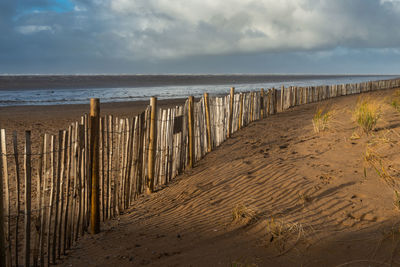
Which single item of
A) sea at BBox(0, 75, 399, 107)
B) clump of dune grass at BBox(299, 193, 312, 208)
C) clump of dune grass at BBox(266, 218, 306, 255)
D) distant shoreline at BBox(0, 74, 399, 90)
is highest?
distant shoreline at BBox(0, 74, 399, 90)

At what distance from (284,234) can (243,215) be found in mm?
637

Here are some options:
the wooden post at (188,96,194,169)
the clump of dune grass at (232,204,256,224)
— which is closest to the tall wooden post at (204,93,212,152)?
the wooden post at (188,96,194,169)

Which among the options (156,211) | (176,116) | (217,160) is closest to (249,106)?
Answer: (217,160)

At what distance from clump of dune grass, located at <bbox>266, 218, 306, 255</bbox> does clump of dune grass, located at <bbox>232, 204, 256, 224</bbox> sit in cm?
29

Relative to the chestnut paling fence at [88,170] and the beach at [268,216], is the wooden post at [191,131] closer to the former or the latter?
the chestnut paling fence at [88,170]

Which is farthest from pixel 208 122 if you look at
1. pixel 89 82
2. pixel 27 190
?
pixel 89 82

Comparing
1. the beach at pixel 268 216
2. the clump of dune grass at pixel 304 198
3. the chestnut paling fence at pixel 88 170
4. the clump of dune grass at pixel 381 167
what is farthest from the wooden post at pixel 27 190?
the clump of dune grass at pixel 381 167

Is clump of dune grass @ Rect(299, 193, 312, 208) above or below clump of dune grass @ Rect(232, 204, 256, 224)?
above

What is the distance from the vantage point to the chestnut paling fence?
2.79 m

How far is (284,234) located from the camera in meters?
3.12

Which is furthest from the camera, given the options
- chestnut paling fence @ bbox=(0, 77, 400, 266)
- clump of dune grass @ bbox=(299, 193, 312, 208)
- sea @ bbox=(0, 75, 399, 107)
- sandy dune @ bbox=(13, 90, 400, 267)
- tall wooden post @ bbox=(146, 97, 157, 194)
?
sea @ bbox=(0, 75, 399, 107)

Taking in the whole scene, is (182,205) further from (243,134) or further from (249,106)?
(249,106)

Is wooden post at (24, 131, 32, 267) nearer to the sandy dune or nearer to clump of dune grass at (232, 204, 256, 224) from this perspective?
the sandy dune

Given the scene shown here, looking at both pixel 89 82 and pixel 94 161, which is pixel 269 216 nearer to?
pixel 94 161
